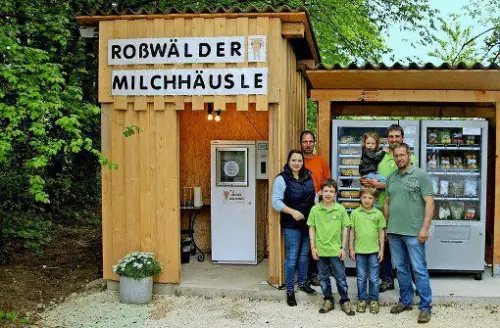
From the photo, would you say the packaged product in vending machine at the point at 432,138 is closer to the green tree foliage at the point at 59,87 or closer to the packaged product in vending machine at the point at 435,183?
the packaged product in vending machine at the point at 435,183

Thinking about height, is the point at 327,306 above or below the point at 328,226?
below

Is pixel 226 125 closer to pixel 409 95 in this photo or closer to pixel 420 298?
pixel 409 95

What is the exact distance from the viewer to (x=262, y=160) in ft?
27.7

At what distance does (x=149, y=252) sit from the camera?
693cm

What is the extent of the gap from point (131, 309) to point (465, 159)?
459cm

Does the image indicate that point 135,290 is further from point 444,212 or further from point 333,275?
point 444,212

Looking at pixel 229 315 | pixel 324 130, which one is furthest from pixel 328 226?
pixel 324 130

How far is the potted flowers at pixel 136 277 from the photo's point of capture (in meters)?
6.60

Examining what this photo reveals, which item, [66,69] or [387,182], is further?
[66,69]

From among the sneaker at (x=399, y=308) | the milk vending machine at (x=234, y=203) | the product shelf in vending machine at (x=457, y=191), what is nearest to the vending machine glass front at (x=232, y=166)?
the milk vending machine at (x=234, y=203)

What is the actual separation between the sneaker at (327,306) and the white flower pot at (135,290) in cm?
199

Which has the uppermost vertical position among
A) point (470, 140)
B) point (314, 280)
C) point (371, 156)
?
point (470, 140)

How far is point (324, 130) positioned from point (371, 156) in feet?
2.99

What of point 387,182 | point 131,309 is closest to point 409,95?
point 387,182
